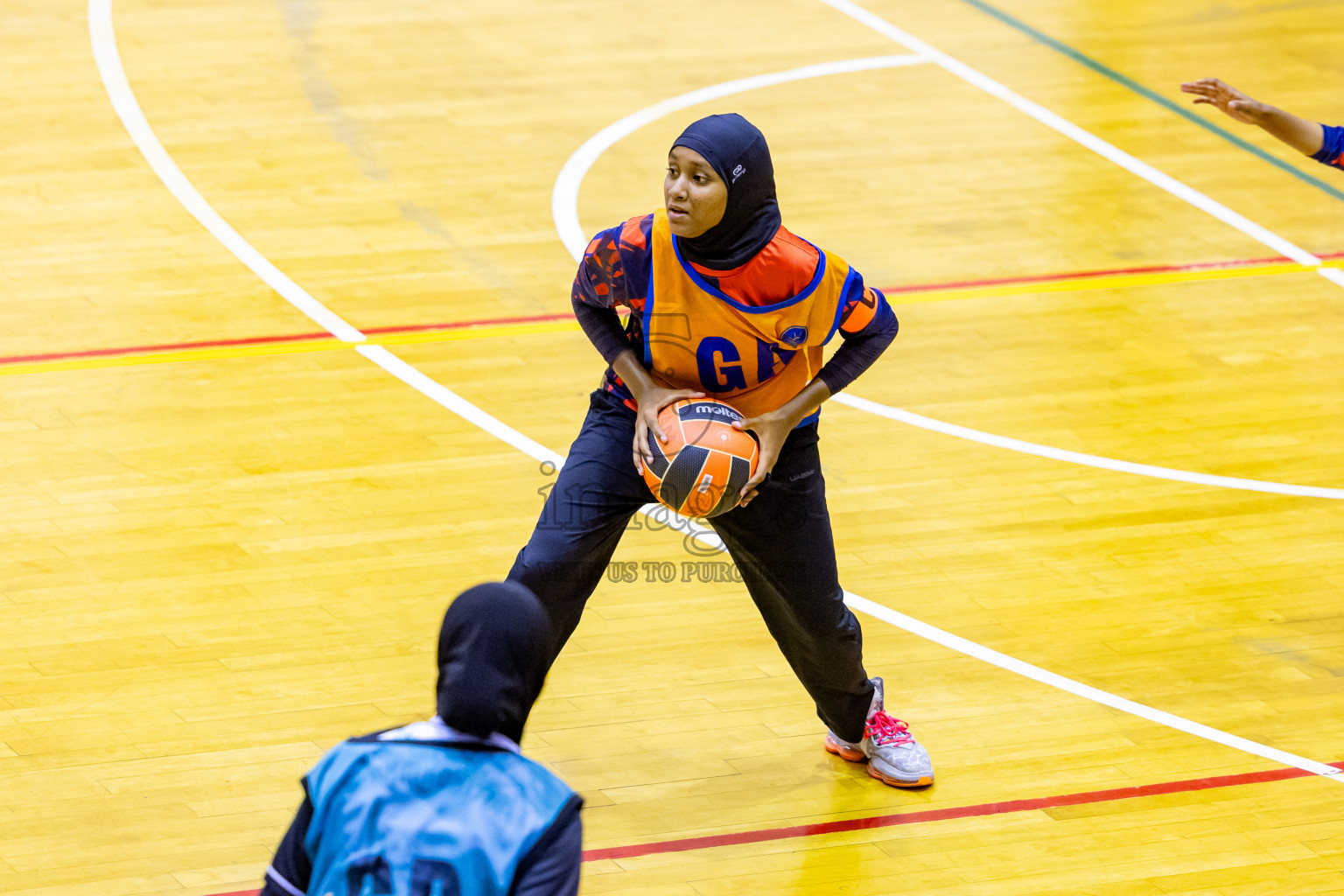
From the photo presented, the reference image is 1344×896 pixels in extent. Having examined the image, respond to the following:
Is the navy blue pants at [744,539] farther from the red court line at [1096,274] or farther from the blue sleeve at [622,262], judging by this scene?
the red court line at [1096,274]

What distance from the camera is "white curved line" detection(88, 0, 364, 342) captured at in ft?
24.8

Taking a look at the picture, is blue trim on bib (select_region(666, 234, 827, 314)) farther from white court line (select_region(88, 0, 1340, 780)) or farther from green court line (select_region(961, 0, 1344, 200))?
green court line (select_region(961, 0, 1344, 200))

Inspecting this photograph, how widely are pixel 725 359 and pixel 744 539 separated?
518 mm

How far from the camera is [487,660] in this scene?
2578mm

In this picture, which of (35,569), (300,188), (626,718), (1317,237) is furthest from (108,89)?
(1317,237)

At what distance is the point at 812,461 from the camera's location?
14.8ft

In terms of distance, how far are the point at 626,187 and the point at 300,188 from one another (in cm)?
180

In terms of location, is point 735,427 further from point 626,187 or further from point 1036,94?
point 1036,94

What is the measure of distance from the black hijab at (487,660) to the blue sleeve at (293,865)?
0.29 meters

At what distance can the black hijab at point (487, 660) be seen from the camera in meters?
2.58

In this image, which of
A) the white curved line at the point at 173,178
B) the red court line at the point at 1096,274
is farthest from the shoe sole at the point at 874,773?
the red court line at the point at 1096,274

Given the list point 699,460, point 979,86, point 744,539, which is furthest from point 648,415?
point 979,86

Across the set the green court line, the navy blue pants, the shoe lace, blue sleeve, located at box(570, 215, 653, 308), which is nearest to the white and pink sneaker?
the shoe lace

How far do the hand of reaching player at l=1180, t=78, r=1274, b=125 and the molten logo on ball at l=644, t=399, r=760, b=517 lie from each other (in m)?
2.24
